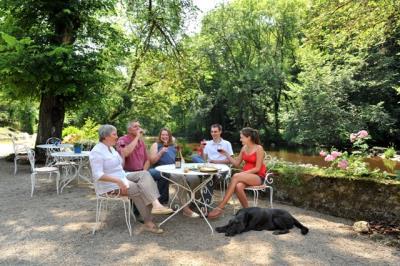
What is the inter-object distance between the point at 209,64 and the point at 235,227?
22.4 metres

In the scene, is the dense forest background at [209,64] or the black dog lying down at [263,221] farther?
the dense forest background at [209,64]

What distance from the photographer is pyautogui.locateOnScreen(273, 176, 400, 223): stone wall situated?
456 cm

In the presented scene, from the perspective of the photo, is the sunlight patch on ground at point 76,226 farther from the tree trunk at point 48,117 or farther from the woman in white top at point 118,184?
the tree trunk at point 48,117

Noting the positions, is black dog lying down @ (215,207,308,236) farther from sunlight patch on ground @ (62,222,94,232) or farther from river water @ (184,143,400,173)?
river water @ (184,143,400,173)

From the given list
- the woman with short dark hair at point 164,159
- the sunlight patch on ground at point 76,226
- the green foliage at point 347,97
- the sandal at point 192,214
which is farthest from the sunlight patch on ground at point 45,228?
the green foliage at point 347,97

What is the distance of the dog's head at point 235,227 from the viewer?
3.92 m

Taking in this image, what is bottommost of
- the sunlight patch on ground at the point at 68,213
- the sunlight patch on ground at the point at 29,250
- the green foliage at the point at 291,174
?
the sunlight patch on ground at the point at 29,250

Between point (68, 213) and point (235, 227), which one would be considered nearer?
point (235, 227)

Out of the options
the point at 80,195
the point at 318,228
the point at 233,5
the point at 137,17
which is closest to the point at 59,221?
the point at 80,195

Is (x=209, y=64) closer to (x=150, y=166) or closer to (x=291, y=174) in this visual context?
(x=291, y=174)

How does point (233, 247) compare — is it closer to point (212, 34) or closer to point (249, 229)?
point (249, 229)

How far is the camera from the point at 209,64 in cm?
2555

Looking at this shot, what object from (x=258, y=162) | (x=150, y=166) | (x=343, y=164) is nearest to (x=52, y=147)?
(x=150, y=166)

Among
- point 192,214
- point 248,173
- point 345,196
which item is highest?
point 248,173
